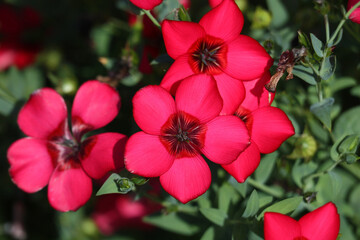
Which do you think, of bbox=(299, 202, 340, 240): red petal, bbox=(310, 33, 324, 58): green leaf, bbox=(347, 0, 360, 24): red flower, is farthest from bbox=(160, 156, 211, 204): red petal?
bbox=(347, 0, 360, 24): red flower

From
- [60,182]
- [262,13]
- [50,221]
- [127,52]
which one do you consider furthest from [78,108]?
[50,221]

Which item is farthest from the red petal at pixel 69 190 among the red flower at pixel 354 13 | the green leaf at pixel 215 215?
the red flower at pixel 354 13

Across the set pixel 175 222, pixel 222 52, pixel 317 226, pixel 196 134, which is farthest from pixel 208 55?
pixel 175 222

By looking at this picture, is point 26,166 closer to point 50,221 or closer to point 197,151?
point 197,151

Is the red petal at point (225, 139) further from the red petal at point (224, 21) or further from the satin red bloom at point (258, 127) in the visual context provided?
the red petal at point (224, 21)

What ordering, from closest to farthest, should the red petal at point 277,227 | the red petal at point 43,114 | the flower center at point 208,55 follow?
the red petal at point 277,227 → the flower center at point 208,55 → the red petal at point 43,114

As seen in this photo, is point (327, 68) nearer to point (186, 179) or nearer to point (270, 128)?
point (270, 128)

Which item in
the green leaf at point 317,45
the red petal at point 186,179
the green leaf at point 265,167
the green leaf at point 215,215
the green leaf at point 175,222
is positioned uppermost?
the green leaf at point 317,45
